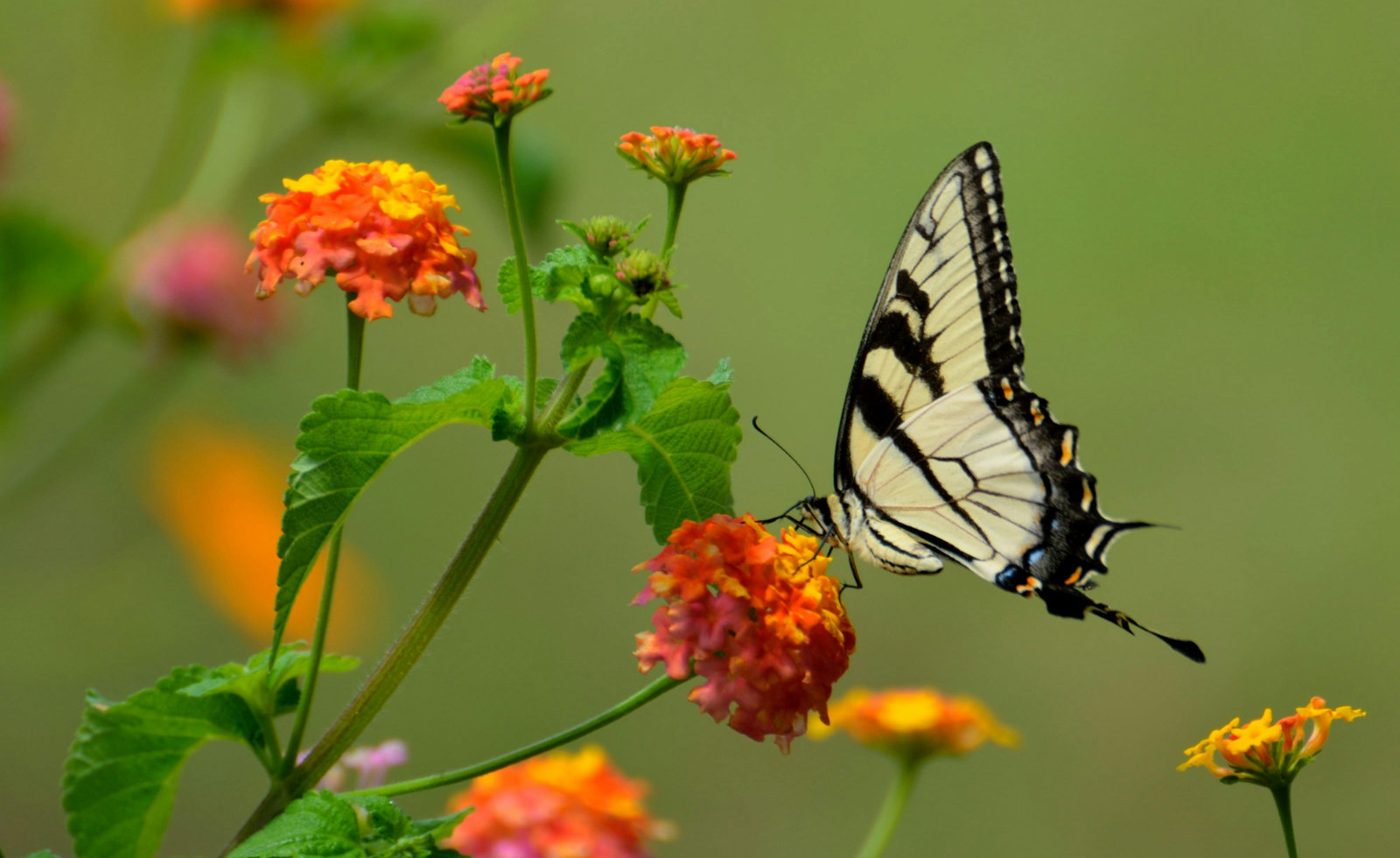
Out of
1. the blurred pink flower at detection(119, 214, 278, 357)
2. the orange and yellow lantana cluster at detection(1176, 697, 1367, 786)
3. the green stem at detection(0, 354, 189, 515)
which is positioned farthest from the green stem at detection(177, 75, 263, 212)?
the orange and yellow lantana cluster at detection(1176, 697, 1367, 786)

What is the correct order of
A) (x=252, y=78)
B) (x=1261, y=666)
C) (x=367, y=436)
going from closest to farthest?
1. (x=367, y=436)
2. (x=252, y=78)
3. (x=1261, y=666)

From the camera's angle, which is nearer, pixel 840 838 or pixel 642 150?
pixel 642 150

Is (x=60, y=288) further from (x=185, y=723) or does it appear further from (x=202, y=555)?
(x=202, y=555)

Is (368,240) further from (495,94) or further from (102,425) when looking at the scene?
(102,425)

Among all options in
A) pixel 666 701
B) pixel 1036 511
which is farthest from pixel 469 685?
pixel 1036 511

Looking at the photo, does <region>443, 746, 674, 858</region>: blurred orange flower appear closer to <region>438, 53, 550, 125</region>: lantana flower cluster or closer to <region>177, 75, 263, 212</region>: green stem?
<region>438, 53, 550, 125</region>: lantana flower cluster

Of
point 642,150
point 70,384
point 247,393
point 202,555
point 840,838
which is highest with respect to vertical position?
point 247,393
